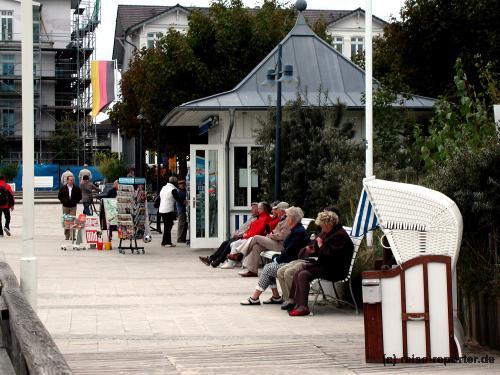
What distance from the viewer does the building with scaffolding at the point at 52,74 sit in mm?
78375

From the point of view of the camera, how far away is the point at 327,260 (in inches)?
500

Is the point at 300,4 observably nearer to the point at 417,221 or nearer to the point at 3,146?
the point at 417,221

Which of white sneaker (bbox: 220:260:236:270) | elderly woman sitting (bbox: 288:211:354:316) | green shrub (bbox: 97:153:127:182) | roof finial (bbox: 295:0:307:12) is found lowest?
white sneaker (bbox: 220:260:236:270)

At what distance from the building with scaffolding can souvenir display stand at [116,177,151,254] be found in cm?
5303

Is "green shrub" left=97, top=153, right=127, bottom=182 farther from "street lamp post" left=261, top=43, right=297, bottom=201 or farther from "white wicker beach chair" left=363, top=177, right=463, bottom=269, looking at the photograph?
"white wicker beach chair" left=363, top=177, right=463, bottom=269

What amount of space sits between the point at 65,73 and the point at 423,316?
246 feet

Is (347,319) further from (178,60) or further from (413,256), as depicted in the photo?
(178,60)

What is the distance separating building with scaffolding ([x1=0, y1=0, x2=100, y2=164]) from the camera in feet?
257

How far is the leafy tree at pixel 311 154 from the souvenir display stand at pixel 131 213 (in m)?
4.28

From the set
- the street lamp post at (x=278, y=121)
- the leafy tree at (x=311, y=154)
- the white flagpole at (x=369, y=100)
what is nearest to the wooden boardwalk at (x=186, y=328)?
the street lamp post at (x=278, y=121)

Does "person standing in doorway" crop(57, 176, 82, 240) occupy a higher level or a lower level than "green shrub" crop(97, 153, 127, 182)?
lower

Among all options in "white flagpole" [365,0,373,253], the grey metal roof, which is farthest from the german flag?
"white flagpole" [365,0,373,253]

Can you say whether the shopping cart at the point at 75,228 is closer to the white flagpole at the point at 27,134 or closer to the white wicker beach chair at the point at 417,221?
the white flagpole at the point at 27,134

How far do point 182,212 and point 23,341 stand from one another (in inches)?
772
